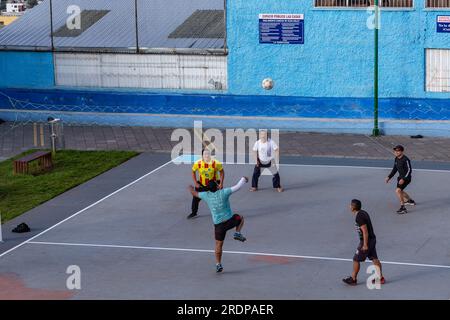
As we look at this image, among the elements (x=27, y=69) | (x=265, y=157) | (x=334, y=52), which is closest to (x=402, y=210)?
(x=265, y=157)

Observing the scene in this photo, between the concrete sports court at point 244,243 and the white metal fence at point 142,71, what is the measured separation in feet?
24.7

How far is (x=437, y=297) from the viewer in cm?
1705

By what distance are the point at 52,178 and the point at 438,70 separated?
14170mm

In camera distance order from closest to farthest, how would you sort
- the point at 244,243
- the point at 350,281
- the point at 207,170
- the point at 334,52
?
the point at 350,281 < the point at 244,243 < the point at 207,170 < the point at 334,52

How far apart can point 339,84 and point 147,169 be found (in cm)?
870

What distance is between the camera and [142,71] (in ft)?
116

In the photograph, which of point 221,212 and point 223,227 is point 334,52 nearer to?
point 221,212

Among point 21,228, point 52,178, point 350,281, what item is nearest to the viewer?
point 350,281

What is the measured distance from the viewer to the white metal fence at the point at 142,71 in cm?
3472

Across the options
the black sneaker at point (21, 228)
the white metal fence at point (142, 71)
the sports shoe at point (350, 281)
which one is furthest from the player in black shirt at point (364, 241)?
the white metal fence at point (142, 71)

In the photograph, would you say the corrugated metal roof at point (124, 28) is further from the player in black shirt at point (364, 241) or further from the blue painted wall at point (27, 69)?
the player in black shirt at point (364, 241)

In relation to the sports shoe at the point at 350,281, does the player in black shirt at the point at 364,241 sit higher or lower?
higher

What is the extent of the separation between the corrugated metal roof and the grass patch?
680 cm
